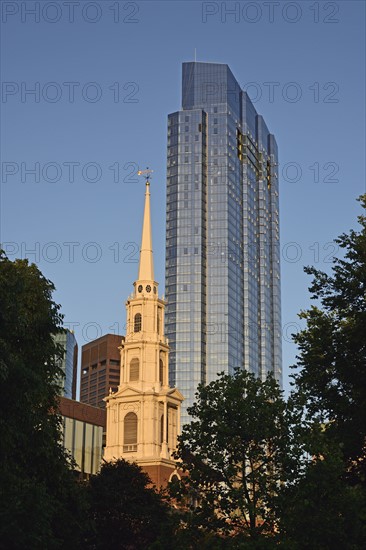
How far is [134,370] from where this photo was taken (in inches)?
4250

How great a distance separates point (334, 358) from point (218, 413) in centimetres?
778

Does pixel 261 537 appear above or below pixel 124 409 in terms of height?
below

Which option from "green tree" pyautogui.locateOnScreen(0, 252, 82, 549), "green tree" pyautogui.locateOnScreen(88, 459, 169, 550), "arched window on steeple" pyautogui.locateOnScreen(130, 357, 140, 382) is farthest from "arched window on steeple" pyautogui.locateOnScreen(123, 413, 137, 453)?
"green tree" pyautogui.locateOnScreen(0, 252, 82, 549)

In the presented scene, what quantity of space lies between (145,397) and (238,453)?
63.2 m

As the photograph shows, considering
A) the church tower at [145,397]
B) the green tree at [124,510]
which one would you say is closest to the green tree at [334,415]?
the green tree at [124,510]

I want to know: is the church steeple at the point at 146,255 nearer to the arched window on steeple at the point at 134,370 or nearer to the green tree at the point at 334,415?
the arched window on steeple at the point at 134,370

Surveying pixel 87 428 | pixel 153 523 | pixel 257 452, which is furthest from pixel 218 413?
pixel 87 428

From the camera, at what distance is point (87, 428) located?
103 m

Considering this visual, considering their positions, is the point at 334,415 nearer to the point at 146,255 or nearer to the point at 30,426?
the point at 30,426

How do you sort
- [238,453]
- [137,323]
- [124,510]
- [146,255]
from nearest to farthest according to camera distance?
[238,453] < [124,510] < [137,323] < [146,255]

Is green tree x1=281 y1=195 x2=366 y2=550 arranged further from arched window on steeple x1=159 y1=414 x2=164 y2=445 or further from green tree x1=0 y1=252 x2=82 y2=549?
arched window on steeple x1=159 y1=414 x2=164 y2=445

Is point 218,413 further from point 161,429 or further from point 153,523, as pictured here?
point 161,429

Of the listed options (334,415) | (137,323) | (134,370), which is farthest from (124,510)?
(137,323)

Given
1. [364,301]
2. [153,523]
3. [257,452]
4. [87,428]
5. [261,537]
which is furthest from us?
[87,428]
